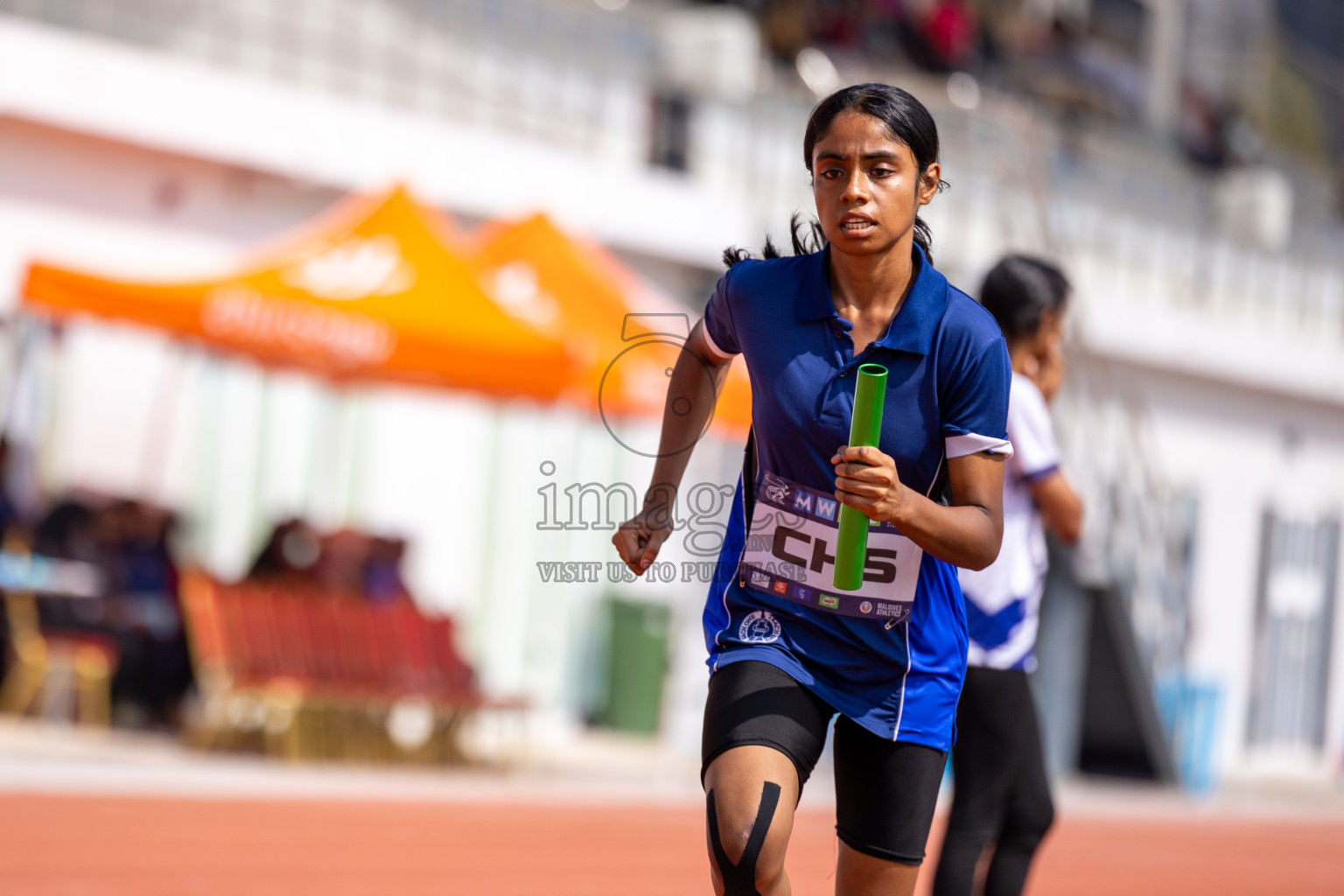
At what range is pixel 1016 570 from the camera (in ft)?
16.6

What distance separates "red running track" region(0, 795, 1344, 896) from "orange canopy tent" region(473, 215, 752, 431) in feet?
8.10

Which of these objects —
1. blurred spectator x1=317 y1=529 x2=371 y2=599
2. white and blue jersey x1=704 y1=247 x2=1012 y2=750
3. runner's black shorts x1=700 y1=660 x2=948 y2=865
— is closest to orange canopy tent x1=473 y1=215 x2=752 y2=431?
blurred spectator x1=317 y1=529 x2=371 y2=599

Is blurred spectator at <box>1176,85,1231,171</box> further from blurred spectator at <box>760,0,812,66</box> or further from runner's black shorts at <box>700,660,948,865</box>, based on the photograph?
runner's black shorts at <box>700,660,948,865</box>

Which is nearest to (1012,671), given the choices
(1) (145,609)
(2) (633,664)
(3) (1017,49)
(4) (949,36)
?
(1) (145,609)

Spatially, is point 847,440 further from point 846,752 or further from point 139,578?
point 139,578

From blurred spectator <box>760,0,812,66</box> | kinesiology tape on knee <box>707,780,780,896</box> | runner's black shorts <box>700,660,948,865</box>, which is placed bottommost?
kinesiology tape on knee <box>707,780,780,896</box>

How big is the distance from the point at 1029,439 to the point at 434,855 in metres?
4.39

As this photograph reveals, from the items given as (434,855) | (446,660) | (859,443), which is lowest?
(434,855)

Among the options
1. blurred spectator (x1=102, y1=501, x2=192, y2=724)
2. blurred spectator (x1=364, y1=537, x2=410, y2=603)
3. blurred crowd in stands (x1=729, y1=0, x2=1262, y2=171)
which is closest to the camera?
blurred spectator (x1=102, y1=501, x2=192, y2=724)

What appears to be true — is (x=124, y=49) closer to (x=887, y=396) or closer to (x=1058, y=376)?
(x=1058, y=376)

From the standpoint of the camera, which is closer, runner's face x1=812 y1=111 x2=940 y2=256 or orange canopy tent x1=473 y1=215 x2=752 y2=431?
runner's face x1=812 y1=111 x2=940 y2=256

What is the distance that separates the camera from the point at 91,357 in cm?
1355

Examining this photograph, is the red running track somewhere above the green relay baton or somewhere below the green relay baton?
below

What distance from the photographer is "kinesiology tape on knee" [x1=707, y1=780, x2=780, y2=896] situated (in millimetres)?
3424
